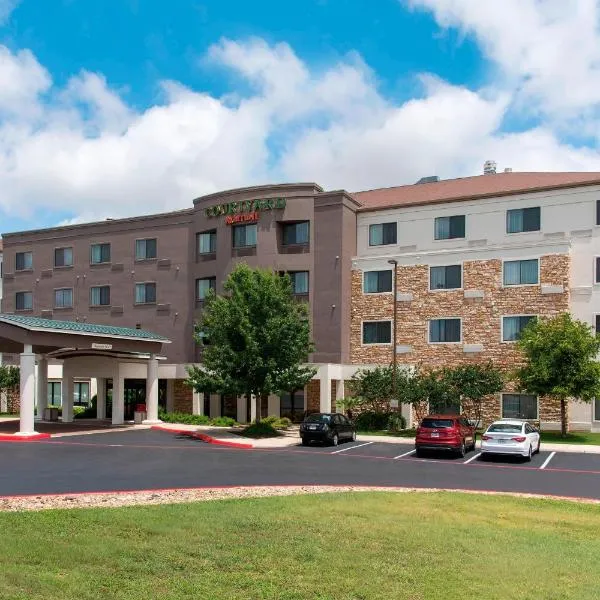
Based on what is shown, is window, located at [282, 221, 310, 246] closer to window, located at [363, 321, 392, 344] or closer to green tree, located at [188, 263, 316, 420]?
window, located at [363, 321, 392, 344]

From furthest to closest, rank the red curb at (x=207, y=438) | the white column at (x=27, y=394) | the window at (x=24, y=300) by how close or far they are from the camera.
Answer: the window at (x=24, y=300) → the white column at (x=27, y=394) → the red curb at (x=207, y=438)

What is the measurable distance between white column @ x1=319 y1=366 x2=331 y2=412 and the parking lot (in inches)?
348

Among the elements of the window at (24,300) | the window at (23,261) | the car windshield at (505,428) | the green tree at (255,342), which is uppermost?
the window at (23,261)

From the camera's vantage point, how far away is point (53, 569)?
9.52 meters

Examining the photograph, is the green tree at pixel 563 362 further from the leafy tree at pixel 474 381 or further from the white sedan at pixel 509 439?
the white sedan at pixel 509 439

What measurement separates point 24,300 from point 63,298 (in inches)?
156

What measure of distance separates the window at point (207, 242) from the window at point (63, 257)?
11579 mm

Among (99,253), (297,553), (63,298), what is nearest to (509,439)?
(297,553)

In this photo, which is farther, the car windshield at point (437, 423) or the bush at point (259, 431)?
the bush at point (259, 431)

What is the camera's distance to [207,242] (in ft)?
156

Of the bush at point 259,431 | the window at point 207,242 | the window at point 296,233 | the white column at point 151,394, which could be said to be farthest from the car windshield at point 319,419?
the window at point 207,242

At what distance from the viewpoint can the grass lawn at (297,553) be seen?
29.5ft

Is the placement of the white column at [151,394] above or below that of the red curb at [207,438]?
above

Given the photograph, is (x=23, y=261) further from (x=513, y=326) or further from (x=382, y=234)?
(x=513, y=326)
